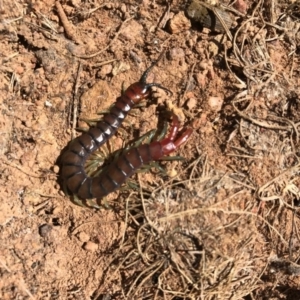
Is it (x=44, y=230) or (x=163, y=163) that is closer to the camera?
(x=44, y=230)

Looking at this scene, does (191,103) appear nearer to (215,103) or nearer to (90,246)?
(215,103)

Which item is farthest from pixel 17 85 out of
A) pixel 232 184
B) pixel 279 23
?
pixel 279 23

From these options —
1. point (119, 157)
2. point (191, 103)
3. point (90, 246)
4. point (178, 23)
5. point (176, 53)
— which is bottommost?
point (90, 246)

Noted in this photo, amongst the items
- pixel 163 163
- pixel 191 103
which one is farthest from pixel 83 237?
pixel 191 103

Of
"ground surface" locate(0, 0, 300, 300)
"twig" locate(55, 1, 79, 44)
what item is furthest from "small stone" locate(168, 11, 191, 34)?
"twig" locate(55, 1, 79, 44)

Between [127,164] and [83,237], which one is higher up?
[127,164]

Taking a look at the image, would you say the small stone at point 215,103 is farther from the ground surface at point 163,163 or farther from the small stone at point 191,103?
the small stone at point 191,103

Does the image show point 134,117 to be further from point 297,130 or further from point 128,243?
point 297,130
